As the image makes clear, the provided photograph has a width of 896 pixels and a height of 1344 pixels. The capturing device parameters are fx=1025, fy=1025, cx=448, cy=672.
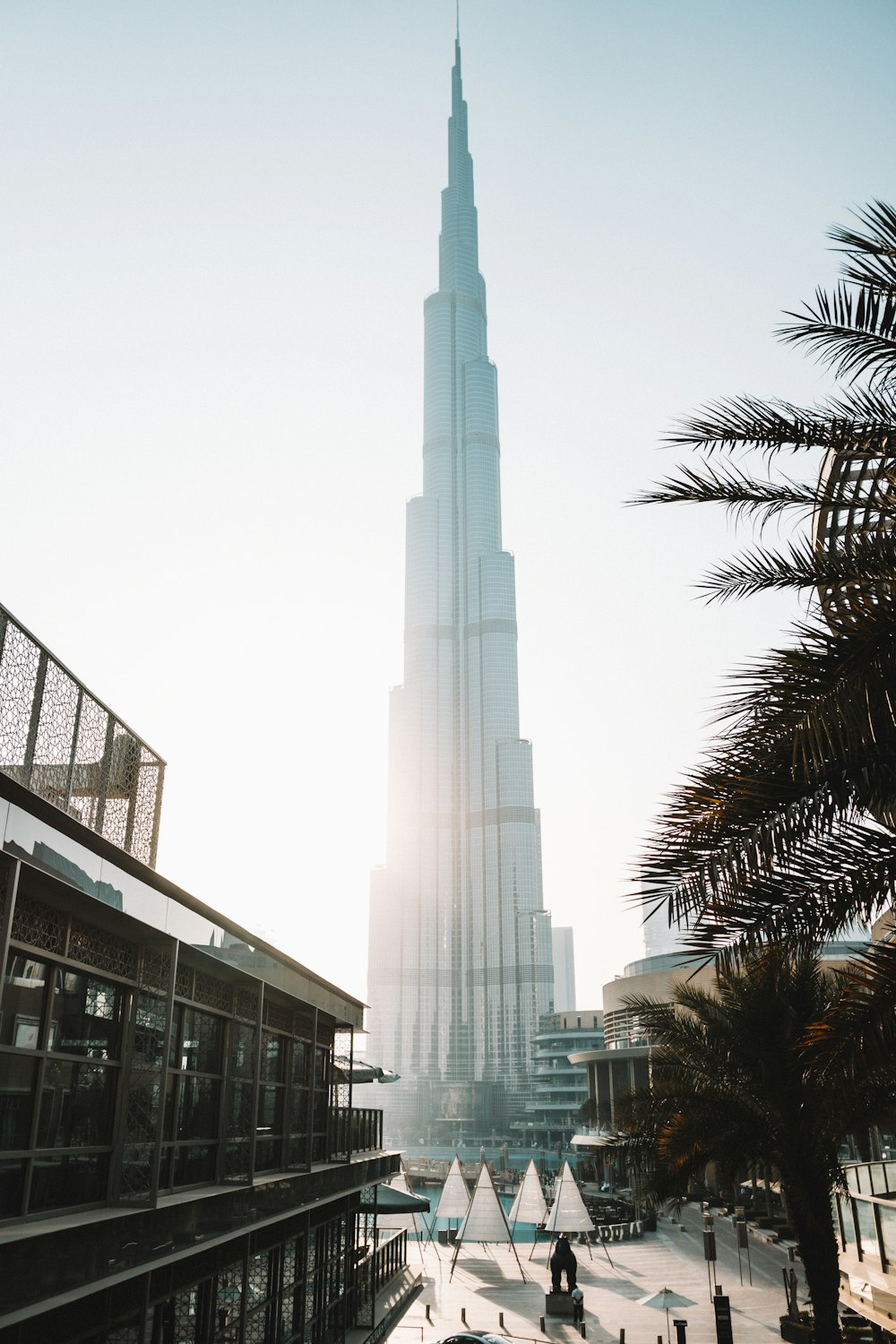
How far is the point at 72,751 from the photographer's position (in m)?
10.0

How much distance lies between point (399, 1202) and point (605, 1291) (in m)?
6.80

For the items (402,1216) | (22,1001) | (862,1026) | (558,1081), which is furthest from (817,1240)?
(558,1081)

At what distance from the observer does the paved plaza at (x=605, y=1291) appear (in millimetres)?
24250

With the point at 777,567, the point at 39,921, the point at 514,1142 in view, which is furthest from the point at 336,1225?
the point at 514,1142

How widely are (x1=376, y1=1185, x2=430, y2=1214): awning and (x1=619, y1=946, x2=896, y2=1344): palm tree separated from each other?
10.8 m

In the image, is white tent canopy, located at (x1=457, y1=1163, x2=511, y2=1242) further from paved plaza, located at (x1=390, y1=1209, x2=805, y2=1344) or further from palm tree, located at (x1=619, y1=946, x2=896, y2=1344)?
palm tree, located at (x1=619, y1=946, x2=896, y2=1344)

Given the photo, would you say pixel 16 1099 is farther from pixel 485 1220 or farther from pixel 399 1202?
pixel 485 1220

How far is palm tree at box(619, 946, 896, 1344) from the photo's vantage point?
17.0m

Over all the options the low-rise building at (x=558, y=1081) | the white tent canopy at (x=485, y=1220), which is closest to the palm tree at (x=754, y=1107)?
the white tent canopy at (x=485, y=1220)

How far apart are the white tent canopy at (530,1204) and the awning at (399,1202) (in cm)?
858

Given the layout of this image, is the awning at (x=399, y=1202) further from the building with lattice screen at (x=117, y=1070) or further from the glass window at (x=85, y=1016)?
the glass window at (x=85, y=1016)

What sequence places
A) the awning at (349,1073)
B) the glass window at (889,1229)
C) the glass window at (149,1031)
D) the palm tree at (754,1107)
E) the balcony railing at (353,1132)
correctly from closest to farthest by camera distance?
the glass window at (149,1031) < the palm tree at (754,1107) < the glass window at (889,1229) < the balcony railing at (353,1132) < the awning at (349,1073)

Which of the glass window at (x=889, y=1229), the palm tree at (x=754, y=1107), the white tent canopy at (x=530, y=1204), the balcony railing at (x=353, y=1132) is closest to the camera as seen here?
the palm tree at (x=754, y=1107)

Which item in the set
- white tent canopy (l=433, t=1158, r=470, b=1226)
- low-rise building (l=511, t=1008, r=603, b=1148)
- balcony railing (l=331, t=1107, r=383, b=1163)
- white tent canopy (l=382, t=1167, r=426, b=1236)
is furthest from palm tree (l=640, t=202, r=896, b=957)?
low-rise building (l=511, t=1008, r=603, b=1148)
